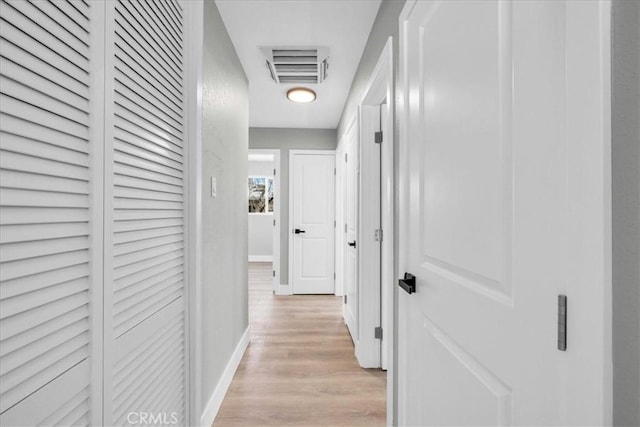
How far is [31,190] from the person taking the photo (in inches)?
24.6

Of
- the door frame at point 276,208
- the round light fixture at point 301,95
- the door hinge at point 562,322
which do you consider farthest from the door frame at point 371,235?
the door frame at point 276,208

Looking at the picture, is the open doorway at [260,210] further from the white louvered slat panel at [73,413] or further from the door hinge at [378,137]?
the white louvered slat panel at [73,413]

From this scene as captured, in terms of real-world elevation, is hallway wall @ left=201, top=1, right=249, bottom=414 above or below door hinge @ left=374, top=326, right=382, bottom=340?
above

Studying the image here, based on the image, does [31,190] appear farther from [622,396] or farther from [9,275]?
[622,396]

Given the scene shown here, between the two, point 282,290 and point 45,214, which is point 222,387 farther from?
point 282,290

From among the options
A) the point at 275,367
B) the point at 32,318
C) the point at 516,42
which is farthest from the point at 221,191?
the point at 516,42

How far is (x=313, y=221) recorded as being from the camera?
4785mm

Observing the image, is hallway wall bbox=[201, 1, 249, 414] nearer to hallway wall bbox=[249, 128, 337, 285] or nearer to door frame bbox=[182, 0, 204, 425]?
door frame bbox=[182, 0, 204, 425]

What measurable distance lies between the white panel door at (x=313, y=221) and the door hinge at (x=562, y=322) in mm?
4261

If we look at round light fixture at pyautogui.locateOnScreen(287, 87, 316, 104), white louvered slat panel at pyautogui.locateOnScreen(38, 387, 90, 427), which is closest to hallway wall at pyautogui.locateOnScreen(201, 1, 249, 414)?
round light fixture at pyautogui.locateOnScreen(287, 87, 316, 104)


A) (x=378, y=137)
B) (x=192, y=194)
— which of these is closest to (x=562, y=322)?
(x=192, y=194)

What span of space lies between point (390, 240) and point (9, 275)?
4.81 ft

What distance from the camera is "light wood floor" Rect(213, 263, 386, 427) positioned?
1.85 m

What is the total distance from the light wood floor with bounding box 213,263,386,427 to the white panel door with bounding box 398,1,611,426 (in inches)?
35.3
